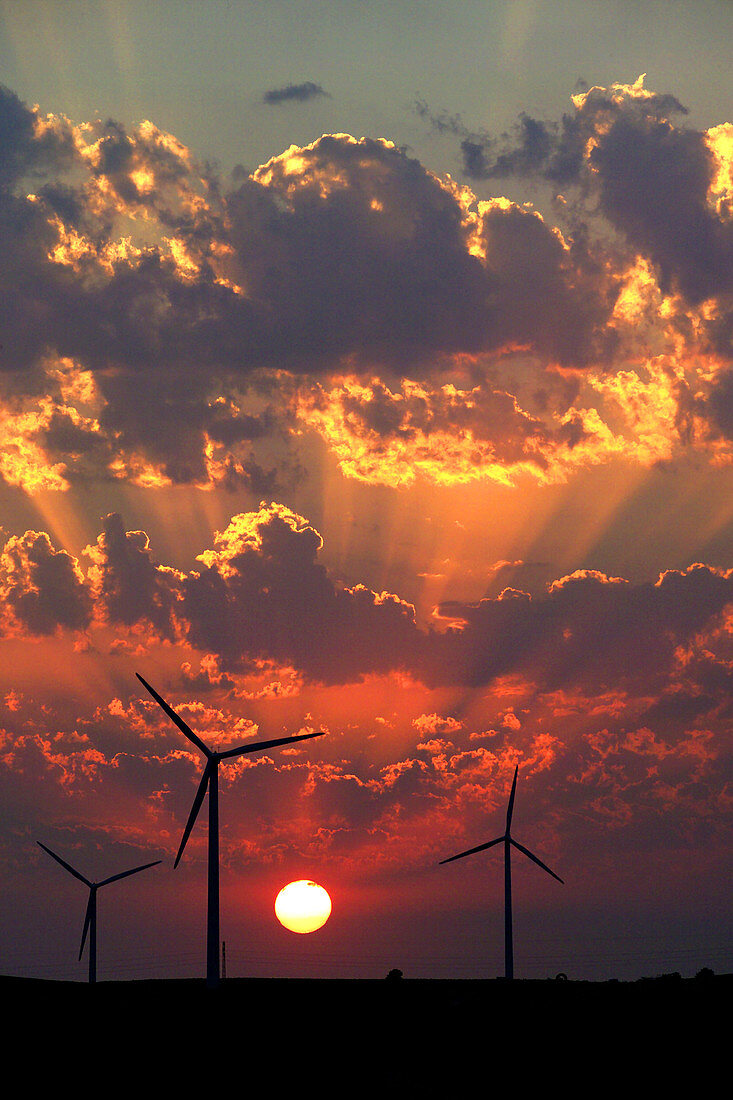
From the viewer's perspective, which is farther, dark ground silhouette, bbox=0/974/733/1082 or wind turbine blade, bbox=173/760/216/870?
wind turbine blade, bbox=173/760/216/870

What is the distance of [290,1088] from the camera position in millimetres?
88750

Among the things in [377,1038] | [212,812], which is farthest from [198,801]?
[377,1038]

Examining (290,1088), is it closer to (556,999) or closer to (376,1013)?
(376,1013)

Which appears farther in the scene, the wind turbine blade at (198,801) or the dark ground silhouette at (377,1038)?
the wind turbine blade at (198,801)

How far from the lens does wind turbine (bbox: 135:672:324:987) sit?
433ft

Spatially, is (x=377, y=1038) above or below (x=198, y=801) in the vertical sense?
below

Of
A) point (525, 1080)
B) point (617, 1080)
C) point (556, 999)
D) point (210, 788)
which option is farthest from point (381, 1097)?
point (210, 788)

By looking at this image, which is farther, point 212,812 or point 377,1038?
point 212,812

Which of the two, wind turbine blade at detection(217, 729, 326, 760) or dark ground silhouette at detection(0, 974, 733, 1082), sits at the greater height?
wind turbine blade at detection(217, 729, 326, 760)

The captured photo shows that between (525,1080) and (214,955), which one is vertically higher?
(214,955)

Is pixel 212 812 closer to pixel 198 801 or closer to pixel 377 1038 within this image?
pixel 198 801

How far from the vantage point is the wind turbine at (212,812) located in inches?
5202

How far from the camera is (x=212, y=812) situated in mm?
145625

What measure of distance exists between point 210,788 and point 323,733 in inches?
674
